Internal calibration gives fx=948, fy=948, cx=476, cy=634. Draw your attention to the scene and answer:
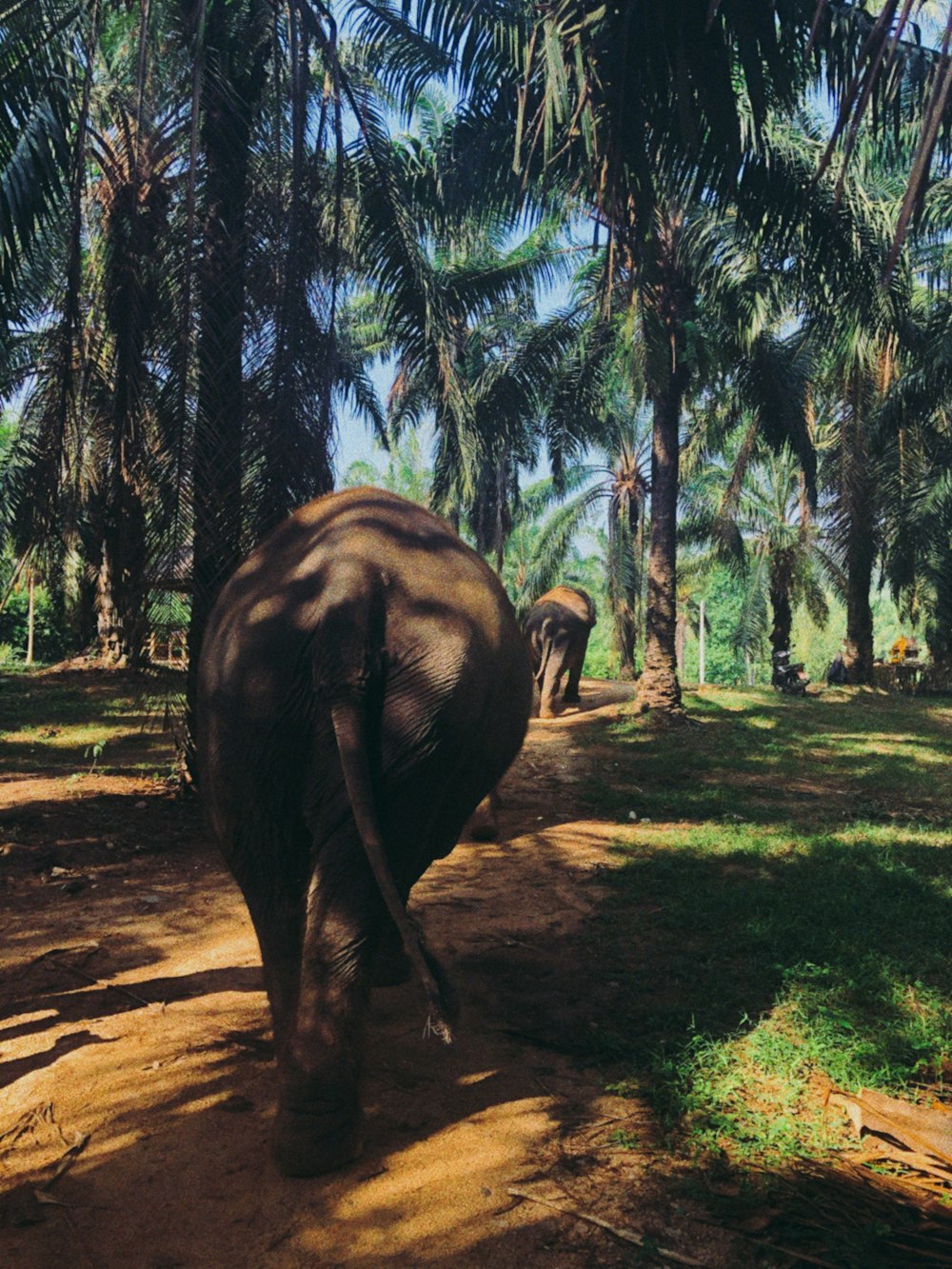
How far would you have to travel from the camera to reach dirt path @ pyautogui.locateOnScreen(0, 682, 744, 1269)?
2.48 metres

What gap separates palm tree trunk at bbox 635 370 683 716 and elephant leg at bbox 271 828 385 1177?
1177cm

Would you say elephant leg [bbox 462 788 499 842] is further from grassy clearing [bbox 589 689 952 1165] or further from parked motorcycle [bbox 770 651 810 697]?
parked motorcycle [bbox 770 651 810 697]

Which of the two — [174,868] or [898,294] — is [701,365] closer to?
[898,294]

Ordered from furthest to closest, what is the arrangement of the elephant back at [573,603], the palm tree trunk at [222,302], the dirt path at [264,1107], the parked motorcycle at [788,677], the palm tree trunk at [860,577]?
the parked motorcycle at [788,677], the palm tree trunk at [860,577], the elephant back at [573,603], the palm tree trunk at [222,302], the dirt path at [264,1107]

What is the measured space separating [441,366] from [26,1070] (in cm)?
692

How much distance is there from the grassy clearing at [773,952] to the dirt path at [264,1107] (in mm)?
246

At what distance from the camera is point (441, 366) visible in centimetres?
884

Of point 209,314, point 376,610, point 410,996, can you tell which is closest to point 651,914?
point 410,996

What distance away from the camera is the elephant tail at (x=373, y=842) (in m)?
2.60

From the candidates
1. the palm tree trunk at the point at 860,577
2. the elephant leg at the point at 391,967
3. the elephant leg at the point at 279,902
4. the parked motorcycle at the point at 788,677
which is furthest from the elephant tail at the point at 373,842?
the parked motorcycle at the point at 788,677

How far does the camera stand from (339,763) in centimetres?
281

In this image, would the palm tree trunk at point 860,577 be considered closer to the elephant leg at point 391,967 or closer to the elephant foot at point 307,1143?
the elephant leg at point 391,967

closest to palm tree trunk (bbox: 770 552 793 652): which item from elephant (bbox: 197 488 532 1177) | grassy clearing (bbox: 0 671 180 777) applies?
grassy clearing (bbox: 0 671 180 777)

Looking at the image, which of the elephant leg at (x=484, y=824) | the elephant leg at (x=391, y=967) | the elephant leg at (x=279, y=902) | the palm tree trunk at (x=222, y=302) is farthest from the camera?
the elephant leg at (x=484, y=824)
